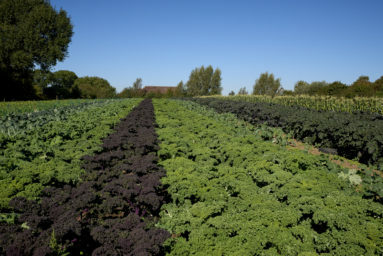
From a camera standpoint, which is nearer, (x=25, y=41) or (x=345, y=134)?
(x=345, y=134)

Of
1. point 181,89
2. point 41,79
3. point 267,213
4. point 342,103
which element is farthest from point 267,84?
point 267,213

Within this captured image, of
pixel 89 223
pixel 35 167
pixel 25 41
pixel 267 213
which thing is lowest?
pixel 89 223

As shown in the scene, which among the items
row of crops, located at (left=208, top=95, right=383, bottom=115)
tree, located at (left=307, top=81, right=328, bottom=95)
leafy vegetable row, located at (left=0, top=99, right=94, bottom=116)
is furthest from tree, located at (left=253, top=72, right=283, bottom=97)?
leafy vegetable row, located at (left=0, top=99, right=94, bottom=116)

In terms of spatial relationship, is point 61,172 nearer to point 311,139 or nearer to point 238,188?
point 238,188

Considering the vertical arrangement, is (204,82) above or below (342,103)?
above

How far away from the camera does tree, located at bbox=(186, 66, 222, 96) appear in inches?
2908

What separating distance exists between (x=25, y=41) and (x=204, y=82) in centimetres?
4848

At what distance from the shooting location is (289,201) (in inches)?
152

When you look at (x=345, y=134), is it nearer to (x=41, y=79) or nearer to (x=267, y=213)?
(x=267, y=213)

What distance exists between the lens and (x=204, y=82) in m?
74.0

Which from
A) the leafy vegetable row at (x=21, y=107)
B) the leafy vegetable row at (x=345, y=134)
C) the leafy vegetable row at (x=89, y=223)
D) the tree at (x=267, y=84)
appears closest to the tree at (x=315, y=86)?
the tree at (x=267, y=84)

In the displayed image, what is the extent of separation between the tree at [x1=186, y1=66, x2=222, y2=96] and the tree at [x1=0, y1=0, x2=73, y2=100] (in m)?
41.0

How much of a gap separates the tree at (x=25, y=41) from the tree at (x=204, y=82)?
134 ft

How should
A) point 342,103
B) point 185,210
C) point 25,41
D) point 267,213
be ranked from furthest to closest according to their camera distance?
1. point 25,41
2. point 342,103
3. point 185,210
4. point 267,213
